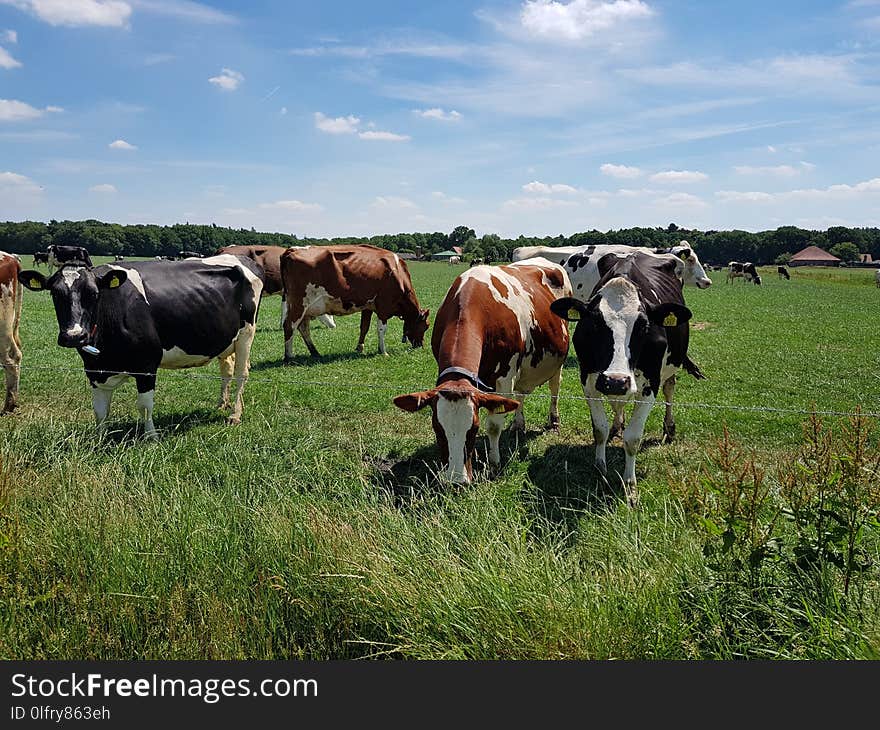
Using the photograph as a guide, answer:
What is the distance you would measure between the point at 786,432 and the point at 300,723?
6963 mm

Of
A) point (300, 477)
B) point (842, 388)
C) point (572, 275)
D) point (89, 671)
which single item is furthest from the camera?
point (572, 275)

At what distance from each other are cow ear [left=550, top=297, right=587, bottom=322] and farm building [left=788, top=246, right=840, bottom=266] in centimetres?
11922

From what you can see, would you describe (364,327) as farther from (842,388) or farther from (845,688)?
A: (845,688)

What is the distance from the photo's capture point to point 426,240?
469 ft

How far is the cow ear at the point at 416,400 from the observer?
5.22 metres

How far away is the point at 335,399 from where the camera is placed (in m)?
9.56

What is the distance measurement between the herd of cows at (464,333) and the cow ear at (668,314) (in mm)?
13

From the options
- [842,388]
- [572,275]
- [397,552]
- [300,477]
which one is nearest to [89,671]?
[397,552]

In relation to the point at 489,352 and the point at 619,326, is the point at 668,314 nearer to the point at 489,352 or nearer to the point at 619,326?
the point at 619,326

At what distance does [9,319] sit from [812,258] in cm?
12618

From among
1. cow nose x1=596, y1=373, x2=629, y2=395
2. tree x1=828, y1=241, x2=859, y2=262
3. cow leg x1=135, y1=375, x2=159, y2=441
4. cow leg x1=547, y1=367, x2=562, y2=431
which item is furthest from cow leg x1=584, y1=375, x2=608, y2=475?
tree x1=828, y1=241, x2=859, y2=262

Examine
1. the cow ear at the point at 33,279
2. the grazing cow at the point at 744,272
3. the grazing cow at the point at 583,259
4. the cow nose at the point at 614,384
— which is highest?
the grazing cow at the point at 744,272

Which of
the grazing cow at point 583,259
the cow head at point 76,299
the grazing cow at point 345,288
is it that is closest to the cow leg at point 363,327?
the grazing cow at point 345,288

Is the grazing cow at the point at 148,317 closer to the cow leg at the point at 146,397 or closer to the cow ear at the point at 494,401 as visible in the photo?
the cow leg at the point at 146,397
